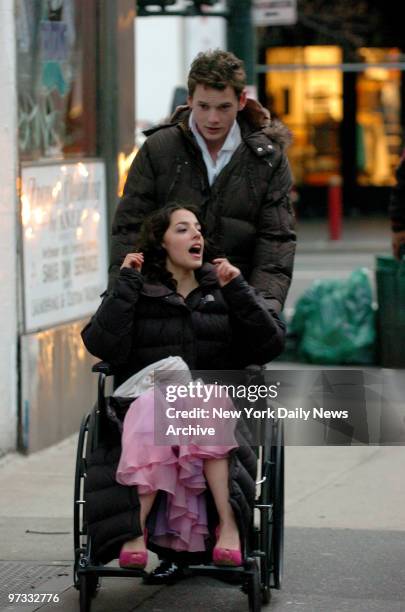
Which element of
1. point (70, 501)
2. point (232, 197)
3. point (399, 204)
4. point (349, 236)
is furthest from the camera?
point (349, 236)

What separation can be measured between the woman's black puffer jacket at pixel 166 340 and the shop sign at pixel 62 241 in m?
3.05

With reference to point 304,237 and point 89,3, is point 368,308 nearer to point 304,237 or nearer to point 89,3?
point 89,3

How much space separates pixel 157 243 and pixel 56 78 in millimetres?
3697

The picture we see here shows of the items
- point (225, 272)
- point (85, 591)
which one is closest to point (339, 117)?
point (225, 272)

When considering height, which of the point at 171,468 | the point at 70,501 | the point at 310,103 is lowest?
the point at 70,501

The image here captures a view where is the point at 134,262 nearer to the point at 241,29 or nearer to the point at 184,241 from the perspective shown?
the point at 184,241

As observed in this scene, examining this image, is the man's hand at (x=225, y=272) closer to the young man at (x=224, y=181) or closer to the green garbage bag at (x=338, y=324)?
the young man at (x=224, y=181)

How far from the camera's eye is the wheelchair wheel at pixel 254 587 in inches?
199

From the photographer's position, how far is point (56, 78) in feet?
28.9

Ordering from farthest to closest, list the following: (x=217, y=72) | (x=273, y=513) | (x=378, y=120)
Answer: (x=378, y=120) → (x=217, y=72) → (x=273, y=513)

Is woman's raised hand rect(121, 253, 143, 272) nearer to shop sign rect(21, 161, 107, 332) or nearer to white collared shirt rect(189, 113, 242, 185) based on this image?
white collared shirt rect(189, 113, 242, 185)

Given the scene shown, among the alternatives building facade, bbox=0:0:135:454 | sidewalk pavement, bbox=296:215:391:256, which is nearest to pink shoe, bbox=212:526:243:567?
building facade, bbox=0:0:135:454

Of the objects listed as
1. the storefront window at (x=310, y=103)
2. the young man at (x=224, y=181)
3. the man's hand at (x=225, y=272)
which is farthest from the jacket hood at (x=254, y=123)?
the storefront window at (x=310, y=103)

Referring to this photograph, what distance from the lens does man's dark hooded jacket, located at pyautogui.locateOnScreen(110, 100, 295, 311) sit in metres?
5.66
